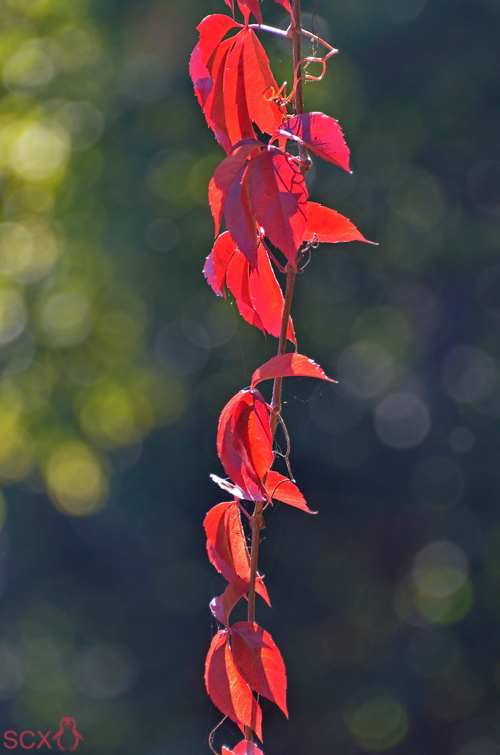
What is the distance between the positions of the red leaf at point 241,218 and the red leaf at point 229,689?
29cm

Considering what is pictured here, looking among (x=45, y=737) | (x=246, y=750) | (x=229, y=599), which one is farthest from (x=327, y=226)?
(x=45, y=737)

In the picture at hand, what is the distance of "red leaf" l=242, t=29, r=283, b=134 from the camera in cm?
41

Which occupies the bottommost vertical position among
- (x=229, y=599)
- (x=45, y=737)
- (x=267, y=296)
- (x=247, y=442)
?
(x=45, y=737)

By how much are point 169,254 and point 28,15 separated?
106cm

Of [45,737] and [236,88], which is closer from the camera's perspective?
[236,88]

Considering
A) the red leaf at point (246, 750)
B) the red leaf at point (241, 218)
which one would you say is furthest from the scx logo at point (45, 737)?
the red leaf at point (241, 218)

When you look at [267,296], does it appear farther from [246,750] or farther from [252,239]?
[246,750]

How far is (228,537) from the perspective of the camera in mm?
467

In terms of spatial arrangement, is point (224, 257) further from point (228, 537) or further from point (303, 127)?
point (228, 537)

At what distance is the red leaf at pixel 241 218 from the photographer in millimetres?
365

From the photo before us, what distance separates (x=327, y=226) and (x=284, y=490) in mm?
200

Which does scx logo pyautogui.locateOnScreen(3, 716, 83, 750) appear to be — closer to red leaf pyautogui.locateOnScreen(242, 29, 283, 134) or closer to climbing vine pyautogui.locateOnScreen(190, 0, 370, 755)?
climbing vine pyautogui.locateOnScreen(190, 0, 370, 755)

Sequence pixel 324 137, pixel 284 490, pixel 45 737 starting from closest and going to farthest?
pixel 324 137 < pixel 284 490 < pixel 45 737

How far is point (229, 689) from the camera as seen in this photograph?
0.44m
